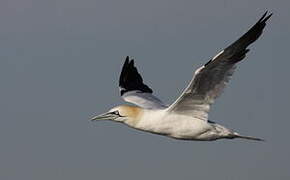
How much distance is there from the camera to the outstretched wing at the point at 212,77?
1961 centimetres

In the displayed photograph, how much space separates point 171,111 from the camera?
2094cm

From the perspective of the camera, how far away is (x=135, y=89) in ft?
83.6

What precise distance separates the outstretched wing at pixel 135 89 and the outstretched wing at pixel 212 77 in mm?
2457

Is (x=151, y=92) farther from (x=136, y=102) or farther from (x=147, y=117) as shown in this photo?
(x=147, y=117)

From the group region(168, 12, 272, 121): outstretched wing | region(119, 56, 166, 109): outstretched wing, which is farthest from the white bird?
region(119, 56, 166, 109): outstretched wing

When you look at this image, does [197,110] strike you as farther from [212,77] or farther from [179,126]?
[212,77]

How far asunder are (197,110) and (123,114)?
1.77 m

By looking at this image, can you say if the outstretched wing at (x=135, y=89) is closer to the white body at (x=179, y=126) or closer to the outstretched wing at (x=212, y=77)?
the white body at (x=179, y=126)

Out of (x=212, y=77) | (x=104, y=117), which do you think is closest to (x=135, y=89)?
(x=104, y=117)

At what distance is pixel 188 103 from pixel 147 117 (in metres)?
1.03

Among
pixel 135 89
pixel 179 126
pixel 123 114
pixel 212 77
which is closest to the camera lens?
pixel 212 77

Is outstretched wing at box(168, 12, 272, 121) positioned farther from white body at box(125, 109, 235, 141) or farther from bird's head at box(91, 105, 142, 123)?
bird's head at box(91, 105, 142, 123)

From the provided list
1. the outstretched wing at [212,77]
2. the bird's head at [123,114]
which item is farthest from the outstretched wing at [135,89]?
the outstretched wing at [212,77]

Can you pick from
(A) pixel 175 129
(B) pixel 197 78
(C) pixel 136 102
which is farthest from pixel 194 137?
(C) pixel 136 102
